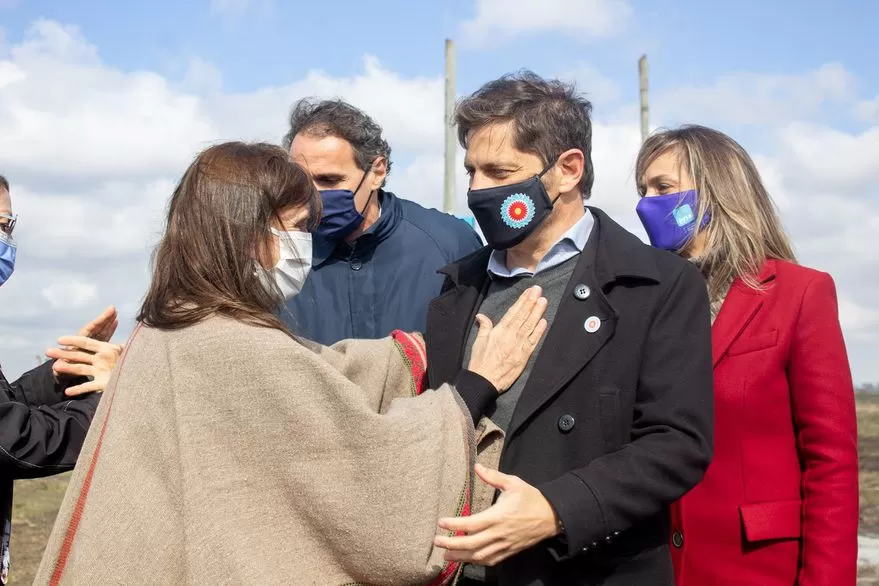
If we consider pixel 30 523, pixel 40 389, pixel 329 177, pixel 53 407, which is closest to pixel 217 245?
pixel 53 407

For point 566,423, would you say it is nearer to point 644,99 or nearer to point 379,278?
point 379,278

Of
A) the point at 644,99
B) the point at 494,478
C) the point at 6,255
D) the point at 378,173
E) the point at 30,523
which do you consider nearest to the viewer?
the point at 494,478

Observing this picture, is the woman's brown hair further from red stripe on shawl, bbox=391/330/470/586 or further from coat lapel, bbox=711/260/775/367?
coat lapel, bbox=711/260/775/367

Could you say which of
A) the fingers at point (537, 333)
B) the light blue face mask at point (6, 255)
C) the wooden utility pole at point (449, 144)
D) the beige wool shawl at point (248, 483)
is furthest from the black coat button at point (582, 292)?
the wooden utility pole at point (449, 144)

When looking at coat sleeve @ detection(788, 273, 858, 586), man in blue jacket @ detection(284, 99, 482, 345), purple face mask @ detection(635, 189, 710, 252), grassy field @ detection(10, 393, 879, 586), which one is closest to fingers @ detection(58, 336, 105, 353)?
man in blue jacket @ detection(284, 99, 482, 345)

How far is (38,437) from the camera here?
2.97m

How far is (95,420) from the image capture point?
2.39m

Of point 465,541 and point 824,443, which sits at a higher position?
point 824,443

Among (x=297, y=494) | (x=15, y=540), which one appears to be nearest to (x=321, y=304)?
(x=297, y=494)

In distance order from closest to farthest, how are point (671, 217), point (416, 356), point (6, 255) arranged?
point (416, 356) < point (671, 217) < point (6, 255)

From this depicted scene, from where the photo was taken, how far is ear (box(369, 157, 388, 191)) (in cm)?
435

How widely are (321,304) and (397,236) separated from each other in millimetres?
459

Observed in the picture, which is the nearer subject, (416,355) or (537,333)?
(537,333)

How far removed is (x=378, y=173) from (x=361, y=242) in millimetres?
448
